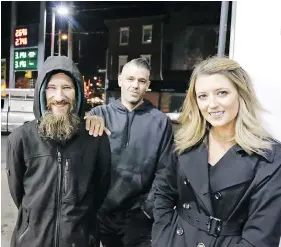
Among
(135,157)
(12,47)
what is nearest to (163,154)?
(135,157)

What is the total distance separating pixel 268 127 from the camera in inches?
69.6

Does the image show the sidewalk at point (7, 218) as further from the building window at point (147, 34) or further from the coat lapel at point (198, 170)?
the building window at point (147, 34)

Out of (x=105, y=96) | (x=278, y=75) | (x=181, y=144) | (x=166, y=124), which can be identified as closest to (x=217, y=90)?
(x=181, y=144)

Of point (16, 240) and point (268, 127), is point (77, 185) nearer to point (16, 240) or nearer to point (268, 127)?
point (16, 240)

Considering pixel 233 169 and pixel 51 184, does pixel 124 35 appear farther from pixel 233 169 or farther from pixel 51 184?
pixel 233 169

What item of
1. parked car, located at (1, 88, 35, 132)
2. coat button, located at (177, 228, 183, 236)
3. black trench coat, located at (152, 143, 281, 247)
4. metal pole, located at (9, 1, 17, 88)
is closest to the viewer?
black trench coat, located at (152, 143, 281, 247)

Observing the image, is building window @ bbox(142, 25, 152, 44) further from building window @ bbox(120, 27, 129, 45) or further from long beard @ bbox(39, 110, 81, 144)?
long beard @ bbox(39, 110, 81, 144)

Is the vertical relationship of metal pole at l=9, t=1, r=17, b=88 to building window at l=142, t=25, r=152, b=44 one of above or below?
below

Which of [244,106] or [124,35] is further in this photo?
[124,35]

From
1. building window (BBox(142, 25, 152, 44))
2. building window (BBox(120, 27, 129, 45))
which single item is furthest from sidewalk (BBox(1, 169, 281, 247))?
building window (BBox(120, 27, 129, 45))

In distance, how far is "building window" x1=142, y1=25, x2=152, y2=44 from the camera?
2645 cm

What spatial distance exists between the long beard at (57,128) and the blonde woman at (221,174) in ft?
1.96

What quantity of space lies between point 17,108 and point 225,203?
367 inches

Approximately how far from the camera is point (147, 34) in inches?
1049
